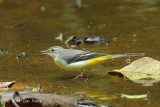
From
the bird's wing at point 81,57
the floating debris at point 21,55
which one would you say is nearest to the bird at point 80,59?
the bird's wing at point 81,57

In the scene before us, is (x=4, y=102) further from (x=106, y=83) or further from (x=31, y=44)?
(x=31, y=44)

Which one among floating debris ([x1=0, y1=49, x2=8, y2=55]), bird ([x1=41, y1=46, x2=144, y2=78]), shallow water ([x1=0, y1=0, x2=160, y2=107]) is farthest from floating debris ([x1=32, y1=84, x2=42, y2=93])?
floating debris ([x1=0, y1=49, x2=8, y2=55])

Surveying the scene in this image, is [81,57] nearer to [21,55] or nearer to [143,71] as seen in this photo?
[143,71]

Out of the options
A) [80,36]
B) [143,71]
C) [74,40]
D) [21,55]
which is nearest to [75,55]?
[143,71]

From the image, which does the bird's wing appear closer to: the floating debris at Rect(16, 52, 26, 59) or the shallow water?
the shallow water

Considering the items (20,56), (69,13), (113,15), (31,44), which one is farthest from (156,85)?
(69,13)

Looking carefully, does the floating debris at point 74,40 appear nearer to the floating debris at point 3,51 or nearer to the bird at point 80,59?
the floating debris at point 3,51
